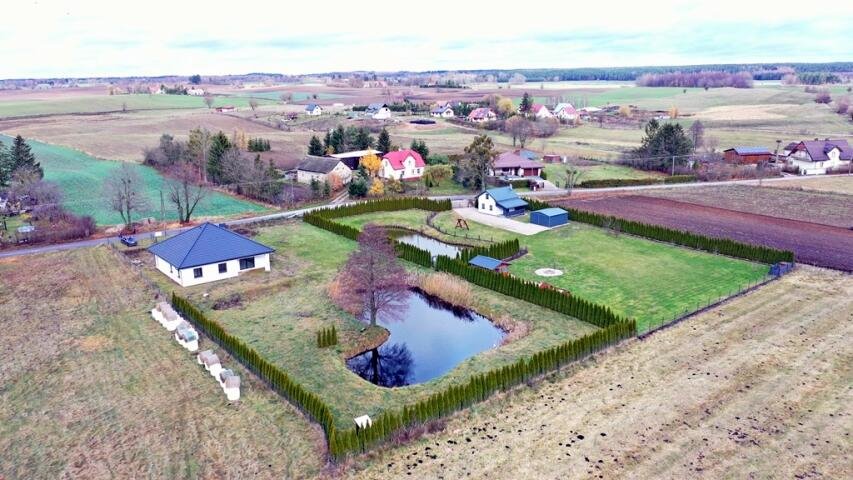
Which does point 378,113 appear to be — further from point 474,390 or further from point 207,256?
point 474,390

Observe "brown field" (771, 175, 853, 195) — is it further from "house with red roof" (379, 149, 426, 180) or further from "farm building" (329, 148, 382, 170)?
"farm building" (329, 148, 382, 170)

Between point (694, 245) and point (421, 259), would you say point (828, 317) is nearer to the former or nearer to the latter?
point (694, 245)

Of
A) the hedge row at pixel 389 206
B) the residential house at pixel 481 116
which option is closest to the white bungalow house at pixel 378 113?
the residential house at pixel 481 116

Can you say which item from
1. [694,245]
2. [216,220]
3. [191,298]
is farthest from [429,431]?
[216,220]

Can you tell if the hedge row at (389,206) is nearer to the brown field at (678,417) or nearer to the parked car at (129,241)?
the parked car at (129,241)

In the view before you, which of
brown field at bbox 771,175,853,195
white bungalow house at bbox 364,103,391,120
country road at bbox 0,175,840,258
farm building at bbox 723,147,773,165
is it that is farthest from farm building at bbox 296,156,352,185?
white bungalow house at bbox 364,103,391,120

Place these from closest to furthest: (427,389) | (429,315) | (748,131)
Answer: (427,389) → (429,315) → (748,131)

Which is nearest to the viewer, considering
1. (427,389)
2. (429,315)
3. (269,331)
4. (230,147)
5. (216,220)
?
(427,389)
